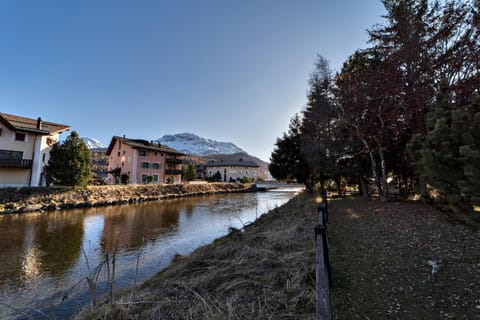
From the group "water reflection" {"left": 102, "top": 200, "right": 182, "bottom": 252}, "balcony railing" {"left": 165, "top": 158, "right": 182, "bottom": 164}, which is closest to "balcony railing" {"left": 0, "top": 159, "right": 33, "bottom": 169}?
"water reflection" {"left": 102, "top": 200, "right": 182, "bottom": 252}

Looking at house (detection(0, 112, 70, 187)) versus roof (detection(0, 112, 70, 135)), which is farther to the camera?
roof (detection(0, 112, 70, 135))

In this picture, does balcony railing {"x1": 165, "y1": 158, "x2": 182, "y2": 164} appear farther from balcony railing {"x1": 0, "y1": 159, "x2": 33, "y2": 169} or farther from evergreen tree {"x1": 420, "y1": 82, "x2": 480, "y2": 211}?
evergreen tree {"x1": 420, "y1": 82, "x2": 480, "y2": 211}

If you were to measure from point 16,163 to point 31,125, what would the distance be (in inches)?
174

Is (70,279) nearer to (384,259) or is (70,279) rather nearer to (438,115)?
(384,259)

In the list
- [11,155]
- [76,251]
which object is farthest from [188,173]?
[76,251]

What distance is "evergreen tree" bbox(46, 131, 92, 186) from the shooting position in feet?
59.1

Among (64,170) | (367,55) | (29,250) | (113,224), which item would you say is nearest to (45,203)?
(64,170)

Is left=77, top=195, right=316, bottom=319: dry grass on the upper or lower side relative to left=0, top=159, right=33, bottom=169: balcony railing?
lower

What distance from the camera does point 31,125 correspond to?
68.3 feet

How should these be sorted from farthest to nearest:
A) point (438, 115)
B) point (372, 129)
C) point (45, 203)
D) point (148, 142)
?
point (148, 142) < point (45, 203) < point (372, 129) < point (438, 115)

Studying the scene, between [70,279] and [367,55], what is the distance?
17.0 metres

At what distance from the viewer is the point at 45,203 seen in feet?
53.5

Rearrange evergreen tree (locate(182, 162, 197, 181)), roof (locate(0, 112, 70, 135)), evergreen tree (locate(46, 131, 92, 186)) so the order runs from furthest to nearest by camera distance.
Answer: evergreen tree (locate(182, 162, 197, 181))
roof (locate(0, 112, 70, 135))
evergreen tree (locate(46, 131, 92, 186))

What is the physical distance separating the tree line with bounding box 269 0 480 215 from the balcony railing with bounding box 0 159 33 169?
24865 mm
